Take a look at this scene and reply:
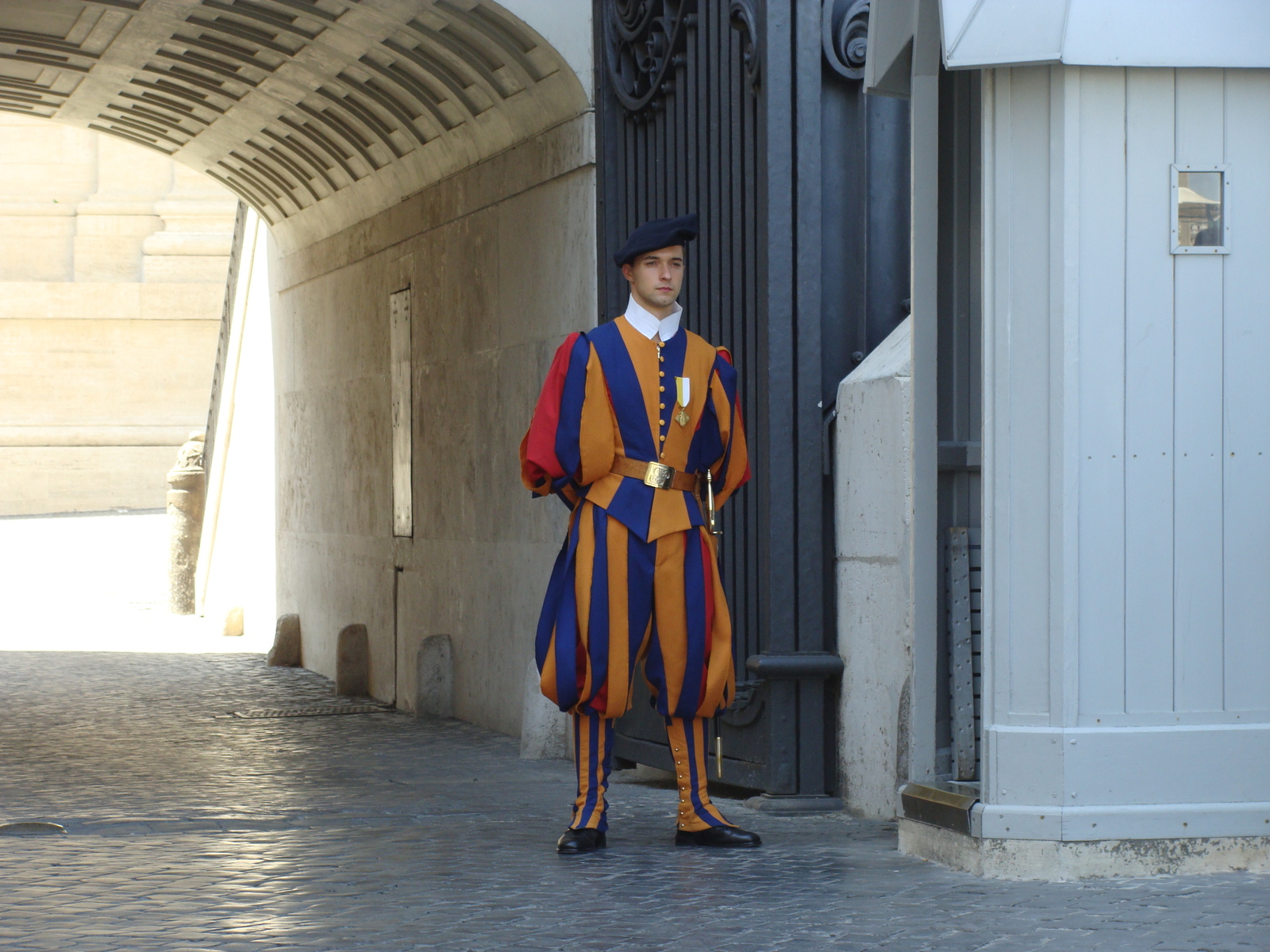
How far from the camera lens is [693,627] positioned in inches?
211

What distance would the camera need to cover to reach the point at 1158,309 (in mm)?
4746

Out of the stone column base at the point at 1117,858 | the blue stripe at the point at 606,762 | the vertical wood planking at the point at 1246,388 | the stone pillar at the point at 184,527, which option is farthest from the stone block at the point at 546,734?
the stone pillar at the point at 184,527

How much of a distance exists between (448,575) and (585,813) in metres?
4.17

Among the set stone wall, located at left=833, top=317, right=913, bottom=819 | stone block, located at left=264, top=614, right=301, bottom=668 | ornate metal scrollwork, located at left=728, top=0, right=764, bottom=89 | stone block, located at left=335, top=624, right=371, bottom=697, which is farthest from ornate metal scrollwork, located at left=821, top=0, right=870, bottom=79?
stone block, located at left=264, top=614, right=301, bottom=668

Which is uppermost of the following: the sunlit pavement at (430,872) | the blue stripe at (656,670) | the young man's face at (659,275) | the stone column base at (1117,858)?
the young man's face at (659,275)

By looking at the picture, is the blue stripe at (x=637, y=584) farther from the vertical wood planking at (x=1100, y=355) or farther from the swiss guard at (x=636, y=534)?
the vertical wood planking at (x=1100, y=355)

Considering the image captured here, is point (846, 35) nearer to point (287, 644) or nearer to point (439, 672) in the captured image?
point (439, 672)

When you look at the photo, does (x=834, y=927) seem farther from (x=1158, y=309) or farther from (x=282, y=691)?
(x=282, y=691)

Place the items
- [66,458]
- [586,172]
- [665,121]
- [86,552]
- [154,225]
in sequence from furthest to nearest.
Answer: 1. [154,225]
2. [66,458]
3. [86,552]
4. [586,172]
5. [665,121]

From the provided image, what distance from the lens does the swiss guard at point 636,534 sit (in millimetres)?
5336

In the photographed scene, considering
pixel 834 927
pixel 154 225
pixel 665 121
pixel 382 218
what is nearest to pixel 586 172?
pixel 665 121

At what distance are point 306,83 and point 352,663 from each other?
11.0ft

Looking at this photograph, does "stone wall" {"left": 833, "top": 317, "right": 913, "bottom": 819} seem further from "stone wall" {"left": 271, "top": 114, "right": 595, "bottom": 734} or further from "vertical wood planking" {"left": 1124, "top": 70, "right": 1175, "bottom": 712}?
"stone wall" {"left": 271, "top": 114, "right": 595, "bottom": 734}

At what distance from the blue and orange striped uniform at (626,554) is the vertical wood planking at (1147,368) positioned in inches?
47.1
